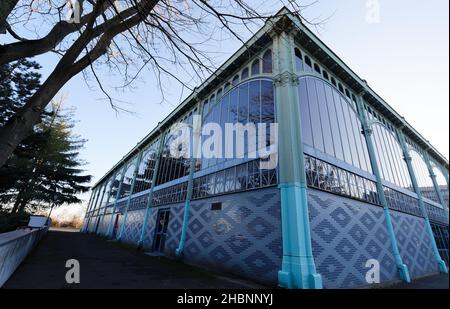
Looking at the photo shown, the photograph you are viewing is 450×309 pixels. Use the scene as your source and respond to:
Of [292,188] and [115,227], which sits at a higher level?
[292,188]

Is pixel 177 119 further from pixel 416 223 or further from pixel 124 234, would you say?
pixel 416 223

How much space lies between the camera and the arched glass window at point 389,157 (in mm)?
13945

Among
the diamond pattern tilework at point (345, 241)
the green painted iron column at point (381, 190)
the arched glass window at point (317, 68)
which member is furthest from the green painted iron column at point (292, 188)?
the green painted iron column at point (381, 190)

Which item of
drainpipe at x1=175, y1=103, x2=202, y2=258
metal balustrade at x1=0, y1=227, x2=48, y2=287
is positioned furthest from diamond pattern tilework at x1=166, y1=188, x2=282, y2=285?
metal balustrade at x1=0, y1=227, x2=48, y2=287

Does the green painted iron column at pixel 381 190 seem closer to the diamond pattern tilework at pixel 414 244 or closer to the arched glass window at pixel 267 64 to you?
the diamond pattern tilework at pixel 414 244

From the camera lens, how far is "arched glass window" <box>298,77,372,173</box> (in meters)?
9.75

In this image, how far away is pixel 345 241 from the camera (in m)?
8.50

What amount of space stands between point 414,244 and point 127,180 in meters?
28.1

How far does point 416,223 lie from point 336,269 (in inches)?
453

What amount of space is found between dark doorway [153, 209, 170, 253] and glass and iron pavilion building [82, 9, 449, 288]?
0.27ft

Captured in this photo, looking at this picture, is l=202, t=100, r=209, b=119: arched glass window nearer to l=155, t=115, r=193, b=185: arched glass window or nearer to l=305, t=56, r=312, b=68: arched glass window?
l=155, t=115, r=193, b=185: arched glass window

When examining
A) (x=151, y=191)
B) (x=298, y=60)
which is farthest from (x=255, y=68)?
(x=151, y=191)

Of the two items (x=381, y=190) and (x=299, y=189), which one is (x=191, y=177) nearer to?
(x=299, y=189)

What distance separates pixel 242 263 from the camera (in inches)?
335
